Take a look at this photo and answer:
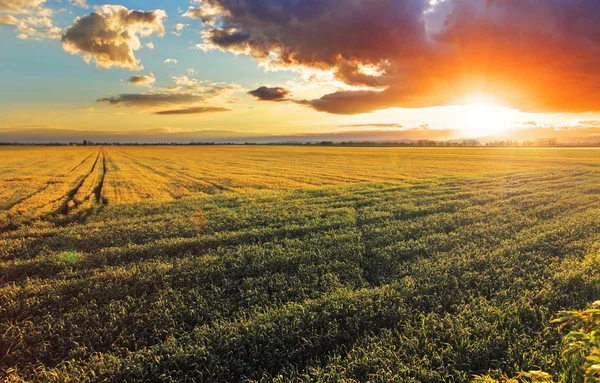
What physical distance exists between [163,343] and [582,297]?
807 centimetres

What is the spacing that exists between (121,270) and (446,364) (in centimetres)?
737

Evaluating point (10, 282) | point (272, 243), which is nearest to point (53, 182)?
point (10, 282)

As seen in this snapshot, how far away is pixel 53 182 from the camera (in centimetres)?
2820

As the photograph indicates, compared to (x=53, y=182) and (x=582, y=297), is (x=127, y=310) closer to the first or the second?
(x=582, y=297)

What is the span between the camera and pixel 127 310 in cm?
648

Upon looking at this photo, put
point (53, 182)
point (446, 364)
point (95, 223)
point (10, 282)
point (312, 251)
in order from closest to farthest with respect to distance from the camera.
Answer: point (446, 364), point (10, 282), point (312, 251), point (95, 223), point (53, 182)

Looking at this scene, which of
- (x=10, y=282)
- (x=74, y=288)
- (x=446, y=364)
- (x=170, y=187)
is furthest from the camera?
(x=170, y=187)

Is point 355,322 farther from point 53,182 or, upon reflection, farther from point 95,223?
point 53,182

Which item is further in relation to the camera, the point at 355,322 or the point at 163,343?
the point at 355,322

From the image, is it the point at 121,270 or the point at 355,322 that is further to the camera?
the point at 121,270

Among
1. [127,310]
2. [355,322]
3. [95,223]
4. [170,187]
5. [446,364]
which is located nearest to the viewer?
[446,364]

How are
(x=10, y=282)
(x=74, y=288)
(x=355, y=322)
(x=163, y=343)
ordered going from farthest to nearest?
(x=10, y=282) → (x=74, y=288) → (x=355, y=322) → (x=163, y=343)

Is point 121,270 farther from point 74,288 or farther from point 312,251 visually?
point 312,251

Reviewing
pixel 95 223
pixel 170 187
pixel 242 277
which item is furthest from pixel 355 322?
pixel 170 187
